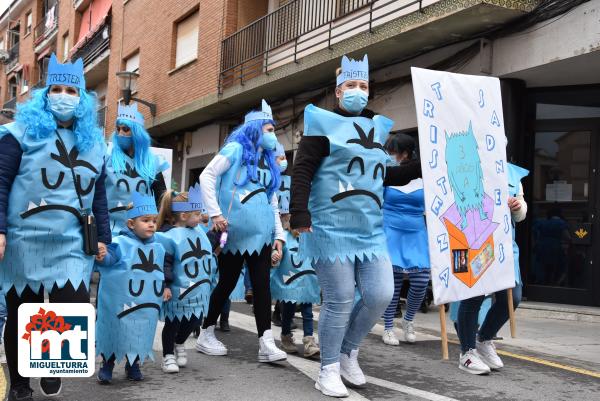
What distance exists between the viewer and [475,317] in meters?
4.94

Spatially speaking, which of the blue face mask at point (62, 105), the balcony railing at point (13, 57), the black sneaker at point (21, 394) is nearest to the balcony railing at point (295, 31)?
the blue face mask at point (62, 105)

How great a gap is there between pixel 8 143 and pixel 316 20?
34.4 feet

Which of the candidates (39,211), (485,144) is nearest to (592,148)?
(485,144)

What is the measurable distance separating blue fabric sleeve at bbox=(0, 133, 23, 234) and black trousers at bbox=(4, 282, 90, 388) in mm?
378

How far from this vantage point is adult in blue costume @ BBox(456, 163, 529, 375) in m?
4.93

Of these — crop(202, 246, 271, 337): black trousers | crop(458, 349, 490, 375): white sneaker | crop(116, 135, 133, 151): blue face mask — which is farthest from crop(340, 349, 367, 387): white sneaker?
crop(116, 135, 133, 151): blue face mask

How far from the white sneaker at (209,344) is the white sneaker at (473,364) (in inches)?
72.4

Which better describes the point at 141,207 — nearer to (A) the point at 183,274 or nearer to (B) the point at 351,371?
(A) the point at 183,274

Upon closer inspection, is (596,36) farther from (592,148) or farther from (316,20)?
(316,20)

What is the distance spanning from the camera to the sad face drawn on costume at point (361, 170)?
13.9ft

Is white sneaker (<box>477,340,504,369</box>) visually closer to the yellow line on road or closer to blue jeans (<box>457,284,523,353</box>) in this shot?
blue jeans (<box>457,284,523,353</box>)

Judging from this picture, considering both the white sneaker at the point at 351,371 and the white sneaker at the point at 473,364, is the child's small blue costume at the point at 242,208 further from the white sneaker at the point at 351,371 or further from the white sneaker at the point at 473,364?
the white sneaker at the point at 473,364

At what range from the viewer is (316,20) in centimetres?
1334

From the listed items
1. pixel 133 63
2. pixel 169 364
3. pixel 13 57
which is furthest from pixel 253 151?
pixel 13 57
